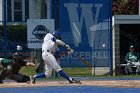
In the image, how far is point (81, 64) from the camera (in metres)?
22.4

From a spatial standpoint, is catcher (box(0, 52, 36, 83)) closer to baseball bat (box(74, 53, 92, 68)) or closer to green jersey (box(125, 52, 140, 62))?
baseball bat (box(74, 53, 92, 68))

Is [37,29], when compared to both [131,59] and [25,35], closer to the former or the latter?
[25,35]

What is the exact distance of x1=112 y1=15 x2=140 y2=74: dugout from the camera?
923 inches

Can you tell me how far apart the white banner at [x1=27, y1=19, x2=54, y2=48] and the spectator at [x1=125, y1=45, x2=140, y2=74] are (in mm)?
3735

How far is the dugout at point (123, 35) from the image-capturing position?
23438mm

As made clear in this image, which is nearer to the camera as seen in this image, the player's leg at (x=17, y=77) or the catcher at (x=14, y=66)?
the catcher at (x=14, y=66)

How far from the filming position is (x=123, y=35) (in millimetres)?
24406

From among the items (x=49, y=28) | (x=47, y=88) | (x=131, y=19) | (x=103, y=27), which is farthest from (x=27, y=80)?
(x=131, y=19)

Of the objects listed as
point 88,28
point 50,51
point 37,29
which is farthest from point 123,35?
point 50,51

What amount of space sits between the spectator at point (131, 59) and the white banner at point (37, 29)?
373 centimetres

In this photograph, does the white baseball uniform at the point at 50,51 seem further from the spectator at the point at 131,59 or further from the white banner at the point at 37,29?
the spectator at the point at 131,59

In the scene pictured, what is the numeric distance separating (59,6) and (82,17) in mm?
1126

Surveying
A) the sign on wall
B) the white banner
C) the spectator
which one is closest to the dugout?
the spectator

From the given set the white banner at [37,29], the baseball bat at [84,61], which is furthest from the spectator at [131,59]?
the white banner at [37,29]
